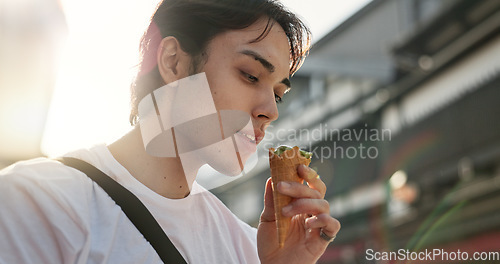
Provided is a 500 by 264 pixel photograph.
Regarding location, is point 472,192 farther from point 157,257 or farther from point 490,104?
point 157,257

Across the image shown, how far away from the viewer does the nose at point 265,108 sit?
71.2 inches

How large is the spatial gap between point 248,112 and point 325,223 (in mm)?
521

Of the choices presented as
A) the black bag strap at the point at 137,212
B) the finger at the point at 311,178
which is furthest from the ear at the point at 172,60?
the finger at the point at 311,178

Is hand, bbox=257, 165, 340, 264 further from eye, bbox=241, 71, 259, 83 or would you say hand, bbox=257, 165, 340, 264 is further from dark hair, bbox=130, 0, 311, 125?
dark hair, bbox=130, 0, 311, 125

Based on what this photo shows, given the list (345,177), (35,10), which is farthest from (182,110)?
(345,177)

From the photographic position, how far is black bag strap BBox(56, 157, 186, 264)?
1601mm

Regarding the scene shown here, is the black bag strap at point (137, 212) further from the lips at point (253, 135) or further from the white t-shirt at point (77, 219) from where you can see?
the lips at point (253, 135)

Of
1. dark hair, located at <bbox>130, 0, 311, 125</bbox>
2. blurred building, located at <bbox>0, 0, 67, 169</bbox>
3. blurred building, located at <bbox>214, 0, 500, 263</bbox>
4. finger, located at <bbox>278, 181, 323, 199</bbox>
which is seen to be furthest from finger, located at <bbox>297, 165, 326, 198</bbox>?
blurred building, located at <bbox>214, 0, 500, 263</bbox>

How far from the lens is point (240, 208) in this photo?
25.2 m

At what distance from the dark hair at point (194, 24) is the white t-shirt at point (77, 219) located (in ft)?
1.27

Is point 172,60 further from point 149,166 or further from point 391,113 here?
point 391,113

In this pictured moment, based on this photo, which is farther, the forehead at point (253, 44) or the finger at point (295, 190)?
the forehead at point (253, 44)

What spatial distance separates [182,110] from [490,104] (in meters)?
9.70

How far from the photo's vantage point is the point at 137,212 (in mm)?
1616
